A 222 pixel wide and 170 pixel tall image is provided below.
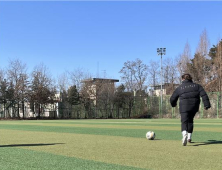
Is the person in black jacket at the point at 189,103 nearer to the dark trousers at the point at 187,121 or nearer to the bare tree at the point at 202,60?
the dark trousers at the point at 187,121

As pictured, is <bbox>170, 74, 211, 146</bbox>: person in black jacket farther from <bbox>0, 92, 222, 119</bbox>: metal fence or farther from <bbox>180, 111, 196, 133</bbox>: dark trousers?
<bbox>0, 92, 222, 119</bbox>: metal fence

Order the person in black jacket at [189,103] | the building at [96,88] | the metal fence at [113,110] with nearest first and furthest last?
the person in black jacket at [189,103]
the metal fence at [113,110]
the building at [96,88]

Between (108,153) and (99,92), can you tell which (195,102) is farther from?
(99,92)

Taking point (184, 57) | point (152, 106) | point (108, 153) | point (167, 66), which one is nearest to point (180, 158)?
point (108, 153)

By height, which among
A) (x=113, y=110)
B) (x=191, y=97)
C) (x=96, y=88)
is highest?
(x=96, y=88)

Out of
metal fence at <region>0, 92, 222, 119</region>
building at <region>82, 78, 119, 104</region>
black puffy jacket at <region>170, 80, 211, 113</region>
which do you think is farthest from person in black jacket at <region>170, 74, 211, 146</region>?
building at <region>82, 78, 119, 104</region>

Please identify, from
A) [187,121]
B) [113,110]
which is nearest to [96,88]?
[113,110]

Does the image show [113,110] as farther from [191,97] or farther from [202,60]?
[191,97]

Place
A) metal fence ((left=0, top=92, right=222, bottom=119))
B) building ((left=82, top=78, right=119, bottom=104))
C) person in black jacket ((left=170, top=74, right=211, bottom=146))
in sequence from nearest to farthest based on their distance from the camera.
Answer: person in black jacket ((left=170, top=74, right=211, bottom=146)) → metal fence ((left=0, top=92, right=222, bottom=119)) → building ((left=82, top=78, right=119, bottom=104))

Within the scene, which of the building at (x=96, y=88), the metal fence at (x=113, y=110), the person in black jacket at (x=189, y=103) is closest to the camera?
the person in black jacket at (x=189, y=103)

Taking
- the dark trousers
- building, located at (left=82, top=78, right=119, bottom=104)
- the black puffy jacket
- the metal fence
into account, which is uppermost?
building, located at (left=82, top=78, right=119, bottom=104)

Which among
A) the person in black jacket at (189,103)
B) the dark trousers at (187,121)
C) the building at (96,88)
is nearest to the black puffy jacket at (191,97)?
the person in black jacket at (189,103)

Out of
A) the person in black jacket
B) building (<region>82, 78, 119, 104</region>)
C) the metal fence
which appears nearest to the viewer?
the person in black jacket

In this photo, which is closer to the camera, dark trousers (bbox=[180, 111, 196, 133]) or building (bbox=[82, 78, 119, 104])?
dark trousers (bbox=[180, 111, 196, 133])
